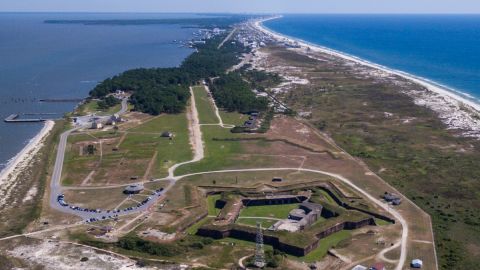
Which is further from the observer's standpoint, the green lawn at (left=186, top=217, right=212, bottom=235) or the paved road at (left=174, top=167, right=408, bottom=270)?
the green lawn at (left=186, top=217, right=212, bottom=235)

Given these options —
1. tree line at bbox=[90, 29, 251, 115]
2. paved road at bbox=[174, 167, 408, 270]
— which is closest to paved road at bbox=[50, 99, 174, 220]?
paved road at bbox=[174, 167, 408, 270]

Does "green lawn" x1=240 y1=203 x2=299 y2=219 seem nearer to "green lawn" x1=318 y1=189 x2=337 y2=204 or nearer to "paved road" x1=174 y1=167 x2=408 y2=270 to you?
"green lawn" x1=318 y1=189 x2=337 y2=204

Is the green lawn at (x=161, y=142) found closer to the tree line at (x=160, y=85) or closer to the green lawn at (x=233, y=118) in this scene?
the tree line at (x=160, y=85)

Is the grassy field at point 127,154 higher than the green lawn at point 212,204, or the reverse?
the grassy field at point 127,154

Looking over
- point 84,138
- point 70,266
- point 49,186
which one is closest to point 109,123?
point 84,138

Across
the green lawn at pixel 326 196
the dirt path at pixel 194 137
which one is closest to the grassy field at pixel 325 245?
the green lawn at pixel 326 196

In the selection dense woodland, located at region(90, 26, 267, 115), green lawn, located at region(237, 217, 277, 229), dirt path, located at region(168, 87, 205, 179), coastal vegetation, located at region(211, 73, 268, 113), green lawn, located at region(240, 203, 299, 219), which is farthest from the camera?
dense woodland, located at region(90, 26, 267, 115)
